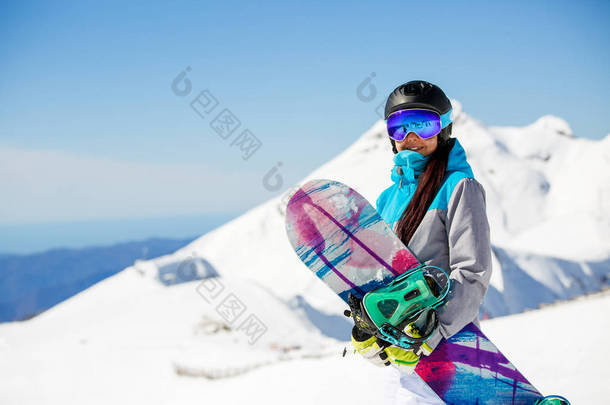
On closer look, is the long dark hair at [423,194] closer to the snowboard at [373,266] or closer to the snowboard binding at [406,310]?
the snowboard at [373,266]

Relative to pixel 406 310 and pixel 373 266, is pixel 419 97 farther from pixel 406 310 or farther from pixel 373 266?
pixel 406 310

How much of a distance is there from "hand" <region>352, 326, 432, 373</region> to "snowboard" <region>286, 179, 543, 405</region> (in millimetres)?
196

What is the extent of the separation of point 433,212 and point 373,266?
0.39 metres

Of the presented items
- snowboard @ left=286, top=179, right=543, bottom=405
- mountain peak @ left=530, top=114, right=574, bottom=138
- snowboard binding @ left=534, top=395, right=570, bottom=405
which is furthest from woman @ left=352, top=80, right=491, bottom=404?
mountain peak @ left=530, top=114, right=574, bottom=138

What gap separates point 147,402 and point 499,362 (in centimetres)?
996

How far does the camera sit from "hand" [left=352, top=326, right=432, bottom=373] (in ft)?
5.68

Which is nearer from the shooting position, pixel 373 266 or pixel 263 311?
pixel 373 266

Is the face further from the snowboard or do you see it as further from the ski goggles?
the snowboard

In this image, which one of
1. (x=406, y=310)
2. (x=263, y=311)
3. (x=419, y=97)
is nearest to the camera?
(x=406, y=310)

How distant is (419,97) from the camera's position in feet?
6.57

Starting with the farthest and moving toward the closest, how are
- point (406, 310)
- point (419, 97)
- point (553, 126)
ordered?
point (553, 126) < point (419, 97) < point (406, 310)

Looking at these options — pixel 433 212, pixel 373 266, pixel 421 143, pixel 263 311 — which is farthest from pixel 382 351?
pixel 263 311

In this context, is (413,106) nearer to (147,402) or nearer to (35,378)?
(147,402)

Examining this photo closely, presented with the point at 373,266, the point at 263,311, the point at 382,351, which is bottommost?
the point at 263,311
